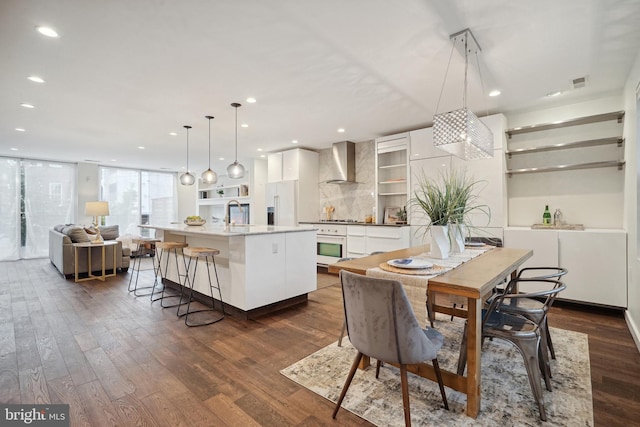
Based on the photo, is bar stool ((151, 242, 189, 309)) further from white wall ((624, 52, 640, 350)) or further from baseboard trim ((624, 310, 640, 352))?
white wall ((624, 52, 640, 350))

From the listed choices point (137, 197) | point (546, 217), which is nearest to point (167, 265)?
point (546, 217)

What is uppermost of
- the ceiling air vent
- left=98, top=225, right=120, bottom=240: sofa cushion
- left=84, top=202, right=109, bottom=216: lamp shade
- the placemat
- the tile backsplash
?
the ceiling air vent

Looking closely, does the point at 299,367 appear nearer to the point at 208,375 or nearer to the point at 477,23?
the point at 208,375

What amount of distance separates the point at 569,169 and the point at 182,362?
15.8ft

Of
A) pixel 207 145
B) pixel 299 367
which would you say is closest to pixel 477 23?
pixel 299 367

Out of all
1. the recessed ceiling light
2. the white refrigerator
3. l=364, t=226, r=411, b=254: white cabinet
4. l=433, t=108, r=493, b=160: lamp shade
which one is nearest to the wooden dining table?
l=433, t=108, r=493, b=160: lamp shade

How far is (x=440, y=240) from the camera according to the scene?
2.18m

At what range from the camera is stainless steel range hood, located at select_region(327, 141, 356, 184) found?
570 centimetres

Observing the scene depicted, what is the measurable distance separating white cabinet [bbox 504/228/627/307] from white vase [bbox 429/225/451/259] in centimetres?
220

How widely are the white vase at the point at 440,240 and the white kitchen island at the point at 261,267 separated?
1.69m

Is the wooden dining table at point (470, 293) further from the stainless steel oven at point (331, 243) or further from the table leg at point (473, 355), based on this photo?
the stainless steel oven at point (331, 243)

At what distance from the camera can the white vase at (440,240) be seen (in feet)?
7.13

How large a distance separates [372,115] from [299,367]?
11.0ft

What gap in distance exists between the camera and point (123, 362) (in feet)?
7.43
